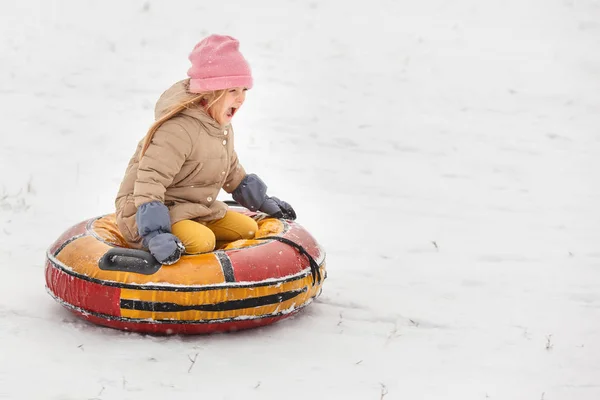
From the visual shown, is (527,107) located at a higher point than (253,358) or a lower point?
lower

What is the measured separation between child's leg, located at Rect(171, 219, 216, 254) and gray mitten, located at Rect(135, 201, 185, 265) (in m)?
0.15

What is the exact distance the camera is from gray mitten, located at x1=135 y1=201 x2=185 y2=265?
13.5ft

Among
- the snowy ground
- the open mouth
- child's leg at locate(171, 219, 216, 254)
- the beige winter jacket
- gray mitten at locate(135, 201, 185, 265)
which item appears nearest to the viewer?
the snowy ground

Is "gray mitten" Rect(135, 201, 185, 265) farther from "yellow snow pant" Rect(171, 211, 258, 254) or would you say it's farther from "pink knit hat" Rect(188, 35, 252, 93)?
"pink knit hat" Rect(188, 35, 252, 93)

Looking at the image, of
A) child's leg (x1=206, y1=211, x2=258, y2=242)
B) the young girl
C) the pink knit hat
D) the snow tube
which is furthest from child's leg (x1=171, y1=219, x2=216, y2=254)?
the pink knit hat

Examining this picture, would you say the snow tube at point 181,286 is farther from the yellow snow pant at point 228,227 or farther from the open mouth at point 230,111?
the open mouth at point 230,111

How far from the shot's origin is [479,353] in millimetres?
4285

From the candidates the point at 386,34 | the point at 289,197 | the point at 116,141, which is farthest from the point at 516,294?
the point at 386,34

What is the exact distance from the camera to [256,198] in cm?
505

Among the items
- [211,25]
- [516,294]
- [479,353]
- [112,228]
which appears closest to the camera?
[479,353]

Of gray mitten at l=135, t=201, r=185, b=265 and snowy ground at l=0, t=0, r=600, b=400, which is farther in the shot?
gray mitten at l=135, t=201, r=185, b=265

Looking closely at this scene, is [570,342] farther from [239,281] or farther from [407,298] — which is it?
[239,281]

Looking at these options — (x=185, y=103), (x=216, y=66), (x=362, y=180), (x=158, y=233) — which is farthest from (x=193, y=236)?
(x=362, y=180)

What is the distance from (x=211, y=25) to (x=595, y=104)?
495 cm
